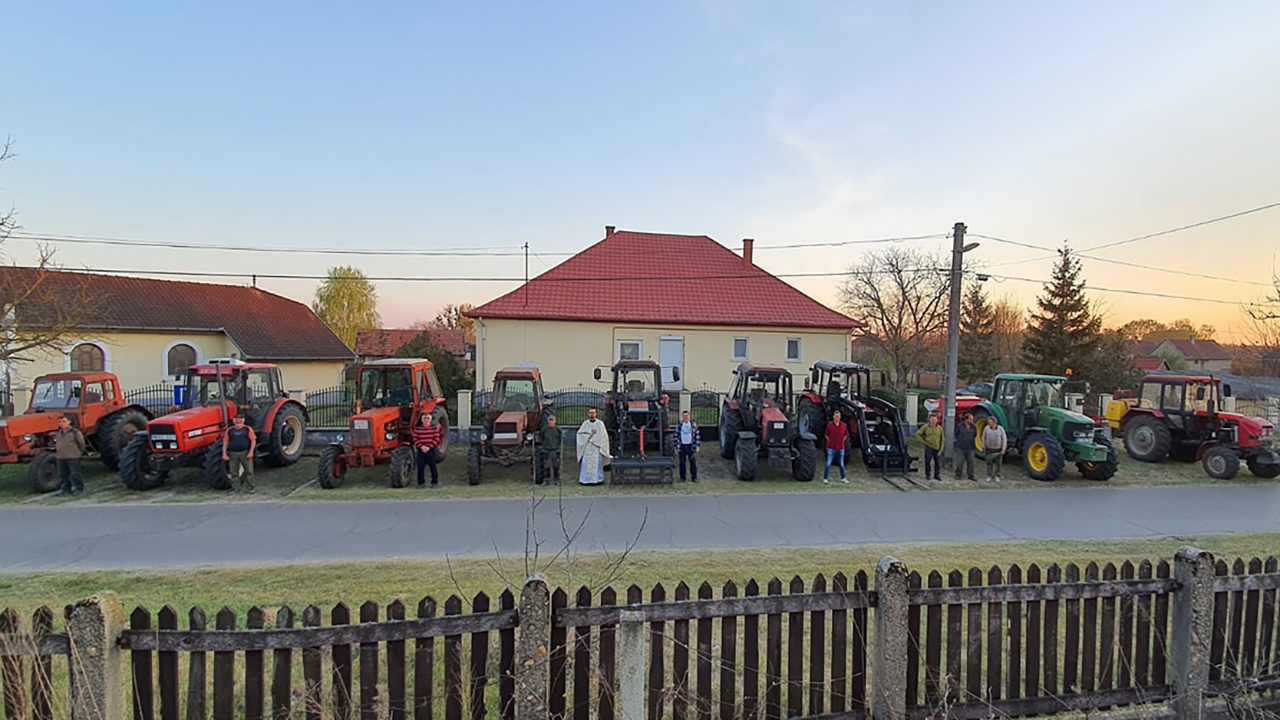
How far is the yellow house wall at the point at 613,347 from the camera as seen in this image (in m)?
21.7

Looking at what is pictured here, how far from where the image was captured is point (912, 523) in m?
8.80

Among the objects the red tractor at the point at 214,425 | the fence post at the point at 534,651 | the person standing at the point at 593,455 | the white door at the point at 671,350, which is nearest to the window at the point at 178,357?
the red tractor at the point at 214,425

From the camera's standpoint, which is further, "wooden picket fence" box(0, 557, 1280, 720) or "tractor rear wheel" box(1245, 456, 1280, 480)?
"tractor rear wheel" box(1245, 456, 1280, 480)

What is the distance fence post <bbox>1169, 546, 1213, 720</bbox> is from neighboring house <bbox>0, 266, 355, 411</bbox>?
25.1 m

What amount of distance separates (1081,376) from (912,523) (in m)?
21.2

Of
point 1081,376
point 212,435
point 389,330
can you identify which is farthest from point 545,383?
point 389,330

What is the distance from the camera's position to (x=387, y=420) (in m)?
11.5

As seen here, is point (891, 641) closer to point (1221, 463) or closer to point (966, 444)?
point (966, 444)

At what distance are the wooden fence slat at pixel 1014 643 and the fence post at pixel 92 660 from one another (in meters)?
4.55

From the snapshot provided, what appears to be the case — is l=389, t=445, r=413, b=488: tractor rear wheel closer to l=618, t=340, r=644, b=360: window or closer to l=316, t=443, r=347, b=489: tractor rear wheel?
l=316, t=443, r=347, b=489: tractor rear wheel

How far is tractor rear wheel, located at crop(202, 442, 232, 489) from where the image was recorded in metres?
10.5

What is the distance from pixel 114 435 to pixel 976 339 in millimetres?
35364

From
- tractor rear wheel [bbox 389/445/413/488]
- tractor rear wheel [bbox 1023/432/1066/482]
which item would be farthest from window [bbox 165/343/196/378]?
tractor rear wheel [bbox 1023/432/1066/482]

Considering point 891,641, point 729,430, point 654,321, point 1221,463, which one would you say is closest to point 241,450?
point 729,430
